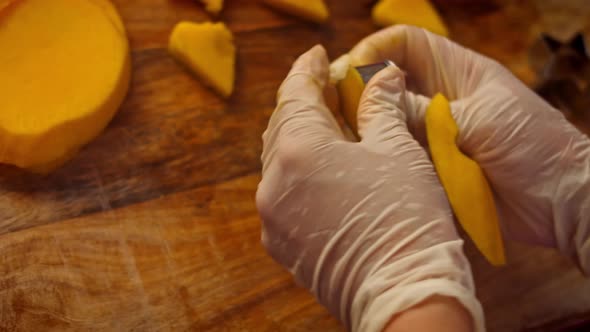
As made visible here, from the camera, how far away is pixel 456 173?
73 centimetres

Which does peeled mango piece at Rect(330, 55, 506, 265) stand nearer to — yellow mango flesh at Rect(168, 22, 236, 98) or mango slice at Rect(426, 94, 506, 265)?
mango slice at Rect(426, 94, 506, 265)

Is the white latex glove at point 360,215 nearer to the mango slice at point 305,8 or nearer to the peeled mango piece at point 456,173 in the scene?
the peeled mango piece at point 456,173

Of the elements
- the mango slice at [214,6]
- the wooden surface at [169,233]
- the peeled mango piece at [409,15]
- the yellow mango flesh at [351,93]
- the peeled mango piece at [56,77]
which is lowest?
the wooden surface at [169,233]

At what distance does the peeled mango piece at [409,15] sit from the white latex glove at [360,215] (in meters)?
Result: 0.42

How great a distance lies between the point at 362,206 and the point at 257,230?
0.76 feet

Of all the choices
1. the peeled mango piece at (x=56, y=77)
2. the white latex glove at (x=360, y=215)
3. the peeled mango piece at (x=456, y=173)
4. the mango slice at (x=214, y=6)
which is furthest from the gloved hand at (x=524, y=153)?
the peeled mango piece at (x=56, y=77)

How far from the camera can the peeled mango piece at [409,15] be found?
1.09 m

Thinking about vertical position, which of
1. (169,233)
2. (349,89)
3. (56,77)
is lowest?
(169,233)

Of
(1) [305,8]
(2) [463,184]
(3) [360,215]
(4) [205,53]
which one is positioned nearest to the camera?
(3) [360,215]

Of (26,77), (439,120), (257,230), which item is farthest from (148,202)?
(439,120)

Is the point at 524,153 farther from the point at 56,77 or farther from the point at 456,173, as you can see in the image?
the point at 56,77

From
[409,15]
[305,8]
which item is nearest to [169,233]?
[305,8]

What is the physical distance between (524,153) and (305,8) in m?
0.51

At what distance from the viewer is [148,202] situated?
790 millimetres
